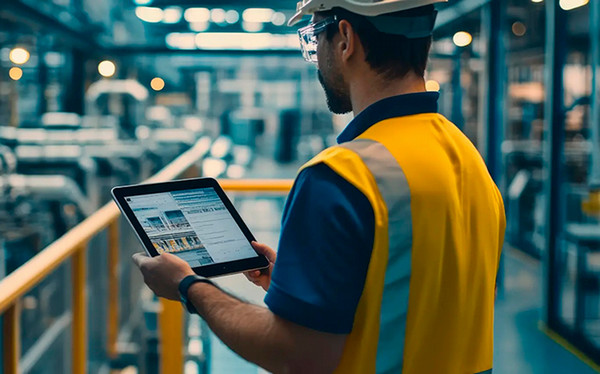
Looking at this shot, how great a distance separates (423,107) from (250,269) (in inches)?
17.9

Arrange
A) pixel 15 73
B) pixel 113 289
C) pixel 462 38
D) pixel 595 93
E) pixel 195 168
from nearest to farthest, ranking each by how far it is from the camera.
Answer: pixel 195 168
pixel 595 93
pixel 113 289
pixel 462 38
pixel 15 73

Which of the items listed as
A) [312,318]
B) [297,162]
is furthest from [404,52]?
[297,162]

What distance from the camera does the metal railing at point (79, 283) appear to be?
5.74 ft

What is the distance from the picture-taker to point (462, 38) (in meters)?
6.81

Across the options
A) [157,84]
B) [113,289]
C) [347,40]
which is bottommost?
[113,289]

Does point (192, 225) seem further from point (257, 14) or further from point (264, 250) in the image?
point (257, 14)

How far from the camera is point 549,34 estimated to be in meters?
4.58

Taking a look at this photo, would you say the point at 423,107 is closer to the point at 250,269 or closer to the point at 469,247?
the point at 469,247

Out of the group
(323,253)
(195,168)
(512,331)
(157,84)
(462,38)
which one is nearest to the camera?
(323,253)

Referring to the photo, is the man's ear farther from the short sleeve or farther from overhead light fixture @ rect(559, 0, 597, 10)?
overhead light fixture @ rect(559, 0, 597, 10)

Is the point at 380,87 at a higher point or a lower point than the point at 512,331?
higher

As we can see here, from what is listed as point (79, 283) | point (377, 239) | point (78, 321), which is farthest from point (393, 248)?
point (78, 321)

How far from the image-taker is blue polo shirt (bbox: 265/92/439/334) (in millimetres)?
968

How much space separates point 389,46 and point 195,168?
8.40 feet
